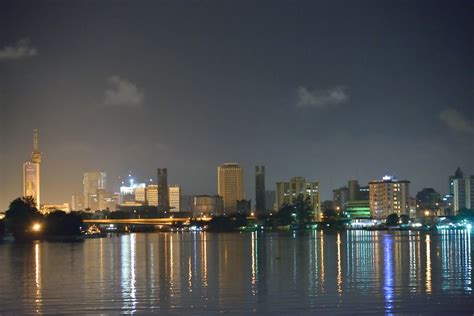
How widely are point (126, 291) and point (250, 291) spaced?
6.31 meters

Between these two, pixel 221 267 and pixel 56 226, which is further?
pixel 56 226

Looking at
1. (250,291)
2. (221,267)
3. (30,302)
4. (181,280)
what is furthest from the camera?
(221,267)

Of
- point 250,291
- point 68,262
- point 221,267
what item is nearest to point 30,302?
point 250,291

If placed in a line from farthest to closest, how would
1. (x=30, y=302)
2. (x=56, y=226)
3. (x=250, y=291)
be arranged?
(x=56, y=226)
(x=250, y=291)
(x=30, y=302)

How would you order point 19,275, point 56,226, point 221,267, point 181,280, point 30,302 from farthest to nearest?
point 56,226, point 221,267, point 19,275, point 181,280, point 30,302

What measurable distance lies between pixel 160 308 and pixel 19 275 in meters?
23.4

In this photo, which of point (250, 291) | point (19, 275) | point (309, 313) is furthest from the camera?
point (19, 275)

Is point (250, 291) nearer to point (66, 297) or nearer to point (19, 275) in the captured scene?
point (66, 297)

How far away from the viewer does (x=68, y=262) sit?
70.8m

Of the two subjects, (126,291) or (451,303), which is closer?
(451,303)

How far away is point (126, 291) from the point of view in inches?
1677

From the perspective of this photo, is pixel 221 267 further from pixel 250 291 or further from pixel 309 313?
pixel 309 313

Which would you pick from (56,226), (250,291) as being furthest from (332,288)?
(56,226)

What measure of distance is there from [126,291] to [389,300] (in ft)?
45.1
